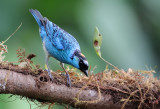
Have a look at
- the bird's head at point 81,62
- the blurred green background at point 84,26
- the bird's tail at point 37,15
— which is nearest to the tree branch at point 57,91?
the bird's head at point 81,62

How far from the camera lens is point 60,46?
366 cm

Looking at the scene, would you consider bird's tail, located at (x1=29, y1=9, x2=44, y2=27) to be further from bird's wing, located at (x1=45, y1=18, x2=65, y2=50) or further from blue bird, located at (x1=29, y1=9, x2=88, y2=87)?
bird's wing, located at (x1=45, y1=18, x2=65, y2=50)

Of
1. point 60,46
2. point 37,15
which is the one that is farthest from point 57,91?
point 37,15

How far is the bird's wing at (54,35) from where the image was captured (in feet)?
12.2

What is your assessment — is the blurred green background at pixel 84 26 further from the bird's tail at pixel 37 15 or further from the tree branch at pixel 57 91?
the tree branch at pixel 57 91

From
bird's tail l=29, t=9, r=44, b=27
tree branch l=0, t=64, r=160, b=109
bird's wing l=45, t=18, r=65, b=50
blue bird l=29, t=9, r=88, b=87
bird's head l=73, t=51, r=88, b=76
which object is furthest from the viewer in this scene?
bird's tail l=29, t=9, r=44, b=27

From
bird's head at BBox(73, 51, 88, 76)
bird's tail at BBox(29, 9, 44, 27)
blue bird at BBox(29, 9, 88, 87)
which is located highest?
bird's tail at BBox(29, 9, 44, 27)

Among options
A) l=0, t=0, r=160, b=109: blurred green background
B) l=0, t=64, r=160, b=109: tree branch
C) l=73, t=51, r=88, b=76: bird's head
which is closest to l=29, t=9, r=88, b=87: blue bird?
l=73, t=51, r=88, b=76: bird's head

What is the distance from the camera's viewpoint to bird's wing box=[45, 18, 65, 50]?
12.2 feet

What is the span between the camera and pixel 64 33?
394 cm

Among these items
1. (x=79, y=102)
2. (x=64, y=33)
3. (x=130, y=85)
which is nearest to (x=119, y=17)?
(x=64, y=33)

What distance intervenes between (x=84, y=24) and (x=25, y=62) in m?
2.08

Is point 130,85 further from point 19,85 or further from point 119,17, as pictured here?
point 119,17

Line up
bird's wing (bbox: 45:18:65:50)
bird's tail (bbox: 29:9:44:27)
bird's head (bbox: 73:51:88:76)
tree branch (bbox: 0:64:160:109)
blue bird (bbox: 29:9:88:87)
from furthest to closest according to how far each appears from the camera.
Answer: bird's tail (bbox: 29:9:44:27), bird's wing (bbox: 45:18:65:50), blue bird (bbox: 29:9:88:87), bird's head (bbox: 73:51:88:76), tree branch (bbox: 0:64:160:109)
